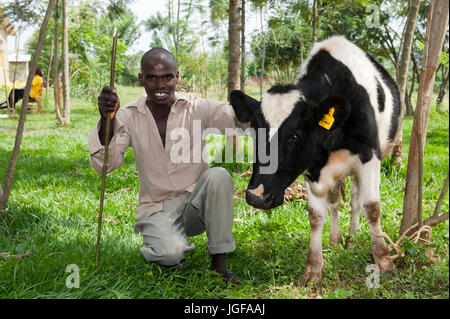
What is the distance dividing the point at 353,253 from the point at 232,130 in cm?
133

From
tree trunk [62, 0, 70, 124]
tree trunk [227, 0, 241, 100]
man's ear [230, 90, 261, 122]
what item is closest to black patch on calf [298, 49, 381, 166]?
man's ear [230, 90, 261, 122]

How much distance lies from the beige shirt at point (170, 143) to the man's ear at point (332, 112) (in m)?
0.67

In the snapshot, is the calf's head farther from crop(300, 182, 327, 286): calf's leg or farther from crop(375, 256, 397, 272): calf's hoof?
crop(375, 256, 397, 272): calf's hoof

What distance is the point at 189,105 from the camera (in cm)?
309

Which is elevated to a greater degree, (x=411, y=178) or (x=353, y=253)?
(x=411, y=178)

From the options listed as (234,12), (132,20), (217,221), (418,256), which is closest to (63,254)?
(217,221)

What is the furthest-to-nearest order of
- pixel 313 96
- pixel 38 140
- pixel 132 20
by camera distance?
pixel 132 20 → pixel 38 140 → pixel 313 96

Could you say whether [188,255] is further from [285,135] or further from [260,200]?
[285,135]

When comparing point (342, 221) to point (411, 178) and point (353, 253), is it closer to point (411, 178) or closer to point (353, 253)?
point (353, 253)

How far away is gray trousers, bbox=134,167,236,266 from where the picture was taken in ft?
9.15

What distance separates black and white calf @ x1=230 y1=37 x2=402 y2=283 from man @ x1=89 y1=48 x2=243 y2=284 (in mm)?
359

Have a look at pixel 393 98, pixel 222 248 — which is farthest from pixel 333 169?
pixel 393 98

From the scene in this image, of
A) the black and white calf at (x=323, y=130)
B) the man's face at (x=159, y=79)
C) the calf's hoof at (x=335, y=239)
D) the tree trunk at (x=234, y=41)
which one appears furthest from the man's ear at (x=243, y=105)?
the tree trunk at (x=234, y=41)

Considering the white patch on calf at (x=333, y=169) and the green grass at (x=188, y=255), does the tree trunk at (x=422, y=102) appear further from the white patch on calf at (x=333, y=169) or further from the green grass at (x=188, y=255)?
the white patch on calf at (x=333, y=169)
